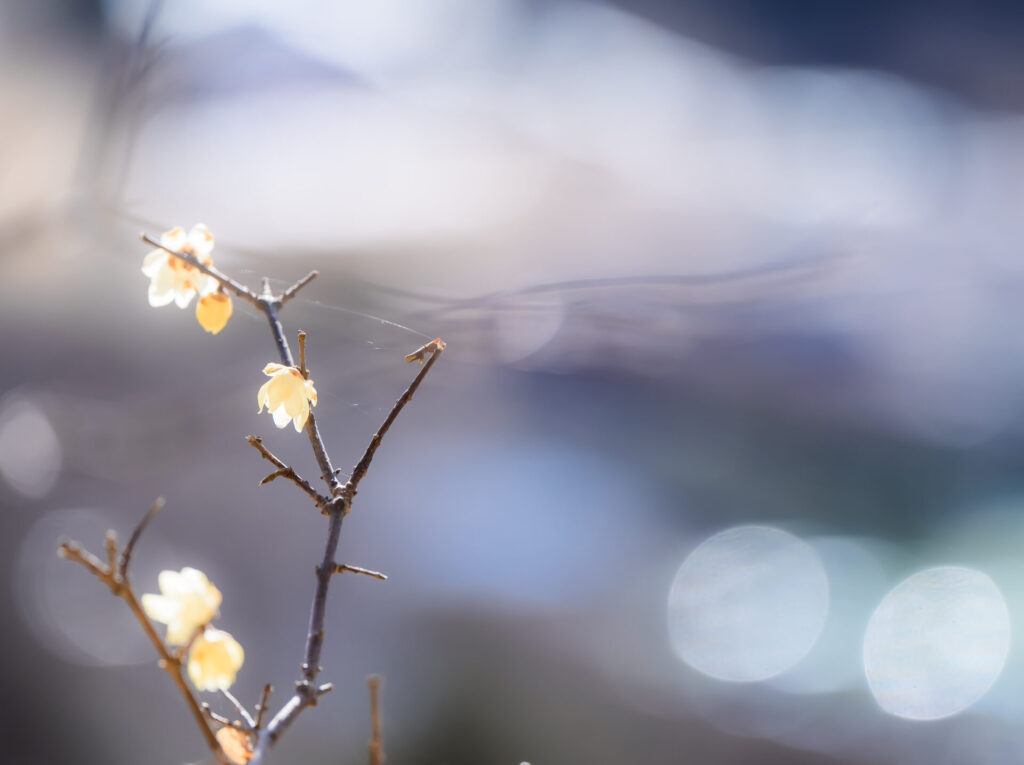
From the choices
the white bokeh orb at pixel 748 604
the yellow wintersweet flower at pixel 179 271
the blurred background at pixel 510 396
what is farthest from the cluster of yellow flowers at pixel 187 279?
the white bokeh orb at pixel 748 604

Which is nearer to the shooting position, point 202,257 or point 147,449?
point 202,257

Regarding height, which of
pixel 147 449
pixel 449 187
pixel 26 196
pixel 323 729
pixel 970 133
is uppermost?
pixel 970 133

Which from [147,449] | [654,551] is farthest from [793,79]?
[147,449]

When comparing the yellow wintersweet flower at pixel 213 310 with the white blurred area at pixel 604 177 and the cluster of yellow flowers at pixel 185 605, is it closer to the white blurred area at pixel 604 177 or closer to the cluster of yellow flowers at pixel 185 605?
the cluster of yellow flowers at pixel 185 605

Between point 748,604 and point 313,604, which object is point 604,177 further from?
point 313,604

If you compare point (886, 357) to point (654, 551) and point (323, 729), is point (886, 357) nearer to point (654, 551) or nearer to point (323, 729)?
point (654, 551)
